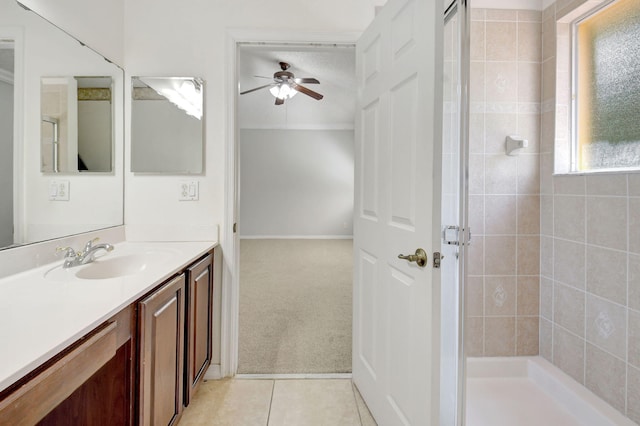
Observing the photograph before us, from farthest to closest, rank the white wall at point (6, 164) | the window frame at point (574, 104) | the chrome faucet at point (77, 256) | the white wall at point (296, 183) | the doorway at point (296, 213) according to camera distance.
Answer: the white wall at point (296, 183)
the doorway at point (296, 213)
the window frame at point (574, 104)
the chrome faucet at point (77, 256)
the white wall at point (6, 164)

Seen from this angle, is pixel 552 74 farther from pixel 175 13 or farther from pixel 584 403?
pixel 175 13

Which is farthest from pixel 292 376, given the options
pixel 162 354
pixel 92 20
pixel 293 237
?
pixel 293 237

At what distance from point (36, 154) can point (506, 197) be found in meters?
2.46

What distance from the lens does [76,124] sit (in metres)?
1.57

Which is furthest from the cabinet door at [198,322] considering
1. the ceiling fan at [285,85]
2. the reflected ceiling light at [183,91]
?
the ceiling fan at [285,85]

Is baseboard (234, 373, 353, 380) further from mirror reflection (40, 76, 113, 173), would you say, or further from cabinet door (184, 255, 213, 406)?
mirror reflection (40, 76, 113, 173)

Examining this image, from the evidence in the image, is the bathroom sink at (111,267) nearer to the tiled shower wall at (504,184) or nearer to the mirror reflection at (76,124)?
the mirror reflection at (76,124)

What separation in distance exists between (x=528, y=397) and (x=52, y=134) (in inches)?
112

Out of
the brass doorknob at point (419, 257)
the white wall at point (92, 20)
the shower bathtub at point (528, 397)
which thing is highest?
the white wall at point (92, 20)

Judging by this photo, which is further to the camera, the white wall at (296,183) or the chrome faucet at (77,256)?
the white wall at (296,183)

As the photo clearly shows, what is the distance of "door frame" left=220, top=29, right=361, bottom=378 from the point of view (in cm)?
186

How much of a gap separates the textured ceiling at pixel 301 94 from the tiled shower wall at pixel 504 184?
0.93 m

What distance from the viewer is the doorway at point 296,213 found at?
2.23m

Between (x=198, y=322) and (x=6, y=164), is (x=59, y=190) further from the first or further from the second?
(x=198, y=322)
